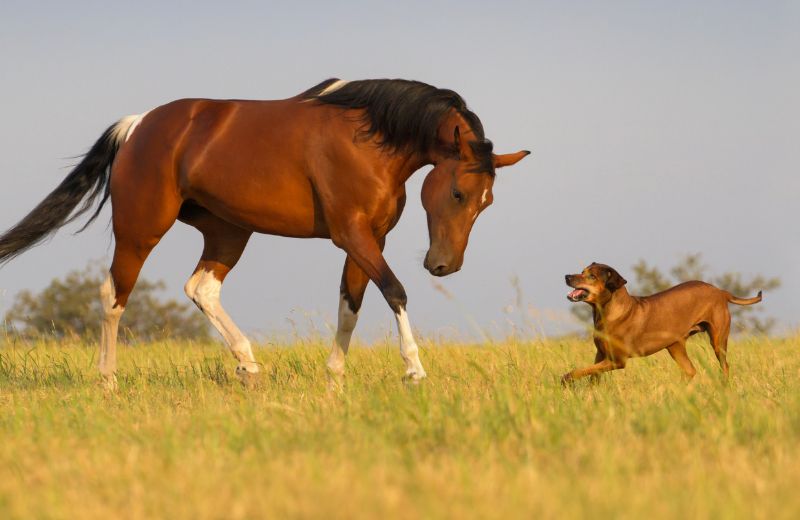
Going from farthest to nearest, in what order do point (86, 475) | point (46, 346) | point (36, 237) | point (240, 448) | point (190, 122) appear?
point (46, 346)
point (36, 237)
point (190, 122)
point (240, 448)
point (86, 475)

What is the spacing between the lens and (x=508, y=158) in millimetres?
6770

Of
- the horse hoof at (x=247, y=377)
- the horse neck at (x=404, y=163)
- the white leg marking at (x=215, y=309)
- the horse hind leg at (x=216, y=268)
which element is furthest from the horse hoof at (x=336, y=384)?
the horse neck at (x=404, y=163)

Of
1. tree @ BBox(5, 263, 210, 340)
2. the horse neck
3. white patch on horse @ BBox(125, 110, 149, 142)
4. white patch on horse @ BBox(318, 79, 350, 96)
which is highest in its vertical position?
white patch on horse @ BBox(318, 79, 350, 96)

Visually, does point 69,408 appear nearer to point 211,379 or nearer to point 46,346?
point 211,379

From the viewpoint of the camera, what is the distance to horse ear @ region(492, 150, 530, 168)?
671cm

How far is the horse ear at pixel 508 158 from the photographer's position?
6.71 m

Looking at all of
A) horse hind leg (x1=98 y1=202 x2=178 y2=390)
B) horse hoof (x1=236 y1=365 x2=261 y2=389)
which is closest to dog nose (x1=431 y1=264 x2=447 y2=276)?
horse hoof (x1=236 y1=365 x2=261 y2=389)

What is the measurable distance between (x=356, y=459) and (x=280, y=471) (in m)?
0.37

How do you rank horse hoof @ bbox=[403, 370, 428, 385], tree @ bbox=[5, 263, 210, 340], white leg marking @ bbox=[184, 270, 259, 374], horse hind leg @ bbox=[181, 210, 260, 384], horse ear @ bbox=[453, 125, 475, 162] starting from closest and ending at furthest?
horse ear @ bbox=[453, 125, 475, 162]
horse hoof @ bbox=[403, 370, 428, 385]
white leg marking @ bbox=[184, 270, 259, 374]
horse hind leg @ bbox=[181, 210, 260, 384]
tree @ bbox=[5, 263, 210, 340]

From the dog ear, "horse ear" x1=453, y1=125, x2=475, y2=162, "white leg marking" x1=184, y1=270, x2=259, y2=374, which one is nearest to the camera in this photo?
"horse ear" x1=453, y1=125, x2=475, y2=162

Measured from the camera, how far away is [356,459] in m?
3.94

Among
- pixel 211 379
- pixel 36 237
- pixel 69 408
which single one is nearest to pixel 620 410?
pixel 69 408

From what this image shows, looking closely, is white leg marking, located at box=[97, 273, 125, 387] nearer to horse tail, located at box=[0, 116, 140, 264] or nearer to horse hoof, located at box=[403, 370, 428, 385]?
horse tail, located at box=[0, 116, 140, 264]

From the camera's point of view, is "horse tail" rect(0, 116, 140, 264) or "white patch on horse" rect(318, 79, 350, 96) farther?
"horse tail" rect(0, 116, 140, 264)
